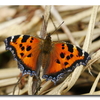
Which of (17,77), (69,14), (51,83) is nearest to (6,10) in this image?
(69,14)

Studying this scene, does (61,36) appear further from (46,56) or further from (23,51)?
(23,51)

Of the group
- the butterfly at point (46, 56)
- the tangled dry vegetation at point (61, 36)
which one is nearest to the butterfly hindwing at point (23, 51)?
the butterfly at point (46, 56)

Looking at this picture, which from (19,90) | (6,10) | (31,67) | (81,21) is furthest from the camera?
(6,10)

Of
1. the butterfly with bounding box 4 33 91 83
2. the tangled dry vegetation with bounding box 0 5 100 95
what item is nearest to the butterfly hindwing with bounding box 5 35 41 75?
the butterfly with bounding box 4 33 91 83

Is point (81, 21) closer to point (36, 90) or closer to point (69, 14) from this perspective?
point (69, 14)

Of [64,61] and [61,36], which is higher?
[61,36]

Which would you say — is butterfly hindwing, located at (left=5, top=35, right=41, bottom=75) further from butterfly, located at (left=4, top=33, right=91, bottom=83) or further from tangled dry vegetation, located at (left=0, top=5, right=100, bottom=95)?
tangled dry vegetation, located at (left=0, top=5, right=100, bottom=95)

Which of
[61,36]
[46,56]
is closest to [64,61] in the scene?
[46,56]
